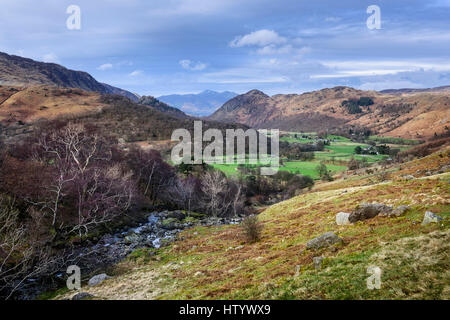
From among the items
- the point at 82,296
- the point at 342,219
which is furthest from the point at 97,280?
the point at 342,219

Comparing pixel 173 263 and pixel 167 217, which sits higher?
pixel 173 263

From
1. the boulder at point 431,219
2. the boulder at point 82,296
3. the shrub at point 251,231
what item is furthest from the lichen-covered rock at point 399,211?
the boulder at point 82,296

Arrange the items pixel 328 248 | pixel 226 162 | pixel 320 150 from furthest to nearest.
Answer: pixel 320 150 → pixel 226 162 → pixel 328 248

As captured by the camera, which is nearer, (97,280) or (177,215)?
(97,280)

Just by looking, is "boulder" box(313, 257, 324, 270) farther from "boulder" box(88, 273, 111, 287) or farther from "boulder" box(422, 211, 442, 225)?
"boulder" box(88, 273, 111, 287)

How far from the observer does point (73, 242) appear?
1249 inches

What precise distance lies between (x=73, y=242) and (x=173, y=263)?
1725 cm

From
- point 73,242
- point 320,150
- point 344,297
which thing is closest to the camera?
point 344,297

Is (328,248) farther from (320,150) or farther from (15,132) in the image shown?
(320,150)

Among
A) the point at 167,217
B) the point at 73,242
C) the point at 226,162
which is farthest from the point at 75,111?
the point at 73,242

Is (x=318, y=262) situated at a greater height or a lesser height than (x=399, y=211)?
lesser

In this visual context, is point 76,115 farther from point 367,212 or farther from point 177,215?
point 367,212

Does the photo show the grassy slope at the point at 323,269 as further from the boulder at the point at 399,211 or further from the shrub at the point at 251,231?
the shrub at the point at 251,231

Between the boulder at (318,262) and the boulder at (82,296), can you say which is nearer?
the boulder at (318,262)
